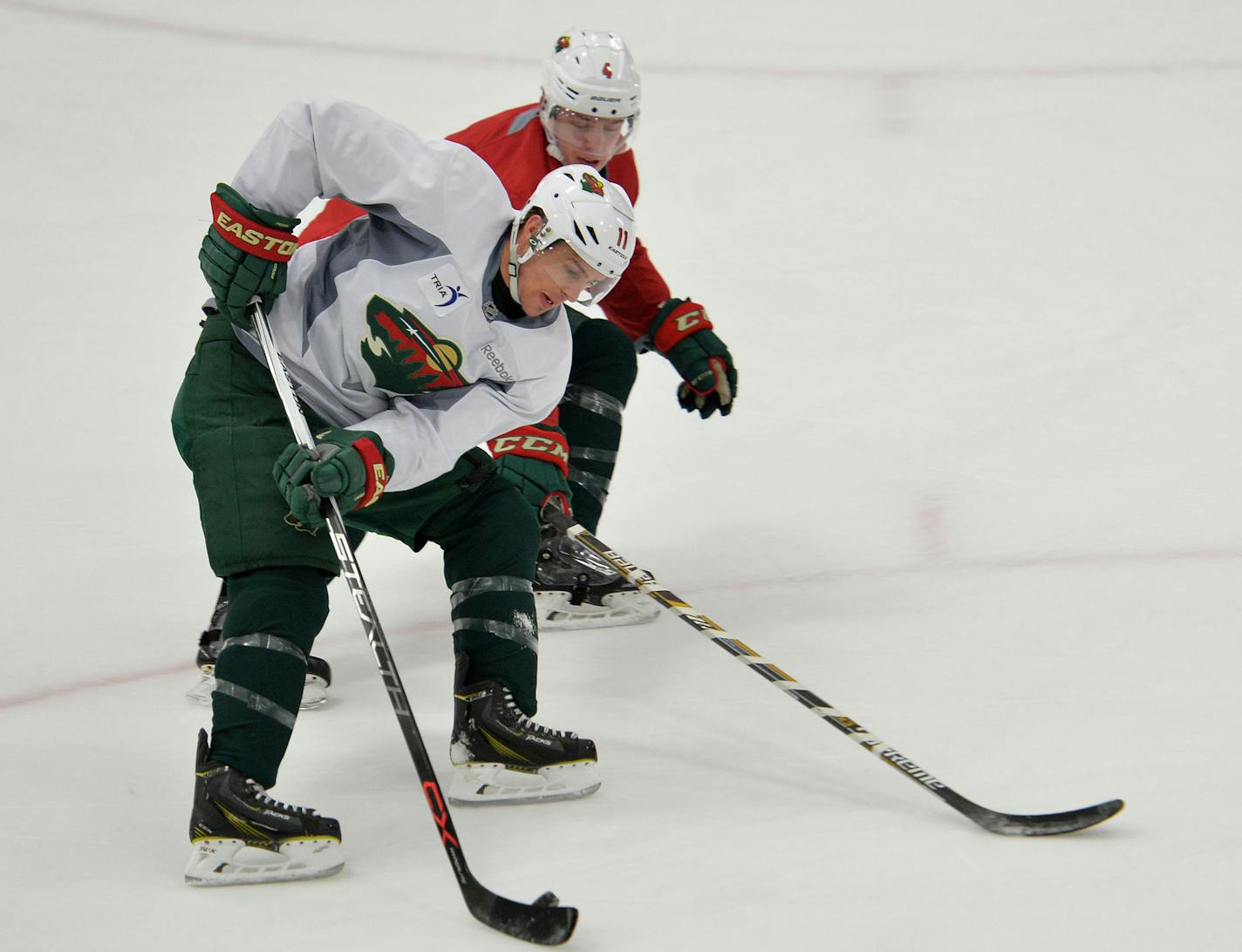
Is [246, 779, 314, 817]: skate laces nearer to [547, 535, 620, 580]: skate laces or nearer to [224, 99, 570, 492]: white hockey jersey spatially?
[224, 99, 570, 492]: white hockey jersey

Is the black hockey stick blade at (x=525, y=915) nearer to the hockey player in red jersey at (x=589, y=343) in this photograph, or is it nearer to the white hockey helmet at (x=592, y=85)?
the hockey player in red jersey at (x=589, y=343)

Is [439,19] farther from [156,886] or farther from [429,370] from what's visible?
[156,886]

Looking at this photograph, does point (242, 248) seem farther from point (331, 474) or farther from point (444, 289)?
point (331, 474)

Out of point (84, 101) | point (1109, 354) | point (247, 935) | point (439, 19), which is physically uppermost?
point (439, 19)

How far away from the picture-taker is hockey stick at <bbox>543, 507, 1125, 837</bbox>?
7.61 ft

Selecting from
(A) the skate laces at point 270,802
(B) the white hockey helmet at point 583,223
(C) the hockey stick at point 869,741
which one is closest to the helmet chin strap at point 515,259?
(B) the white hockey helmet at point 583,223

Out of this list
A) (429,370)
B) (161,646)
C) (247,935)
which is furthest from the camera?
(161,646)

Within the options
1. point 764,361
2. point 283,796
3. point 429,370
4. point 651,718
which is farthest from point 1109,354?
point 283,796

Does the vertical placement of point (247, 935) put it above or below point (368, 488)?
below

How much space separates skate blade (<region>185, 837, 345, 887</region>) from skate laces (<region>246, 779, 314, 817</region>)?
38 mm

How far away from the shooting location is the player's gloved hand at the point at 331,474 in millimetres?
2248

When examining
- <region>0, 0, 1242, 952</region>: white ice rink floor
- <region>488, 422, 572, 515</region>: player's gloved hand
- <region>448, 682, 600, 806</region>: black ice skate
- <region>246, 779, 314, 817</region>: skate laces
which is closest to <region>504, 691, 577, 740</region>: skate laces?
<region>448, 682, 600, 806</region>: black ice skate

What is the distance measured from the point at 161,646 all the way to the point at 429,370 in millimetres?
958

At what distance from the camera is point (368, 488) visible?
2.31 metres
